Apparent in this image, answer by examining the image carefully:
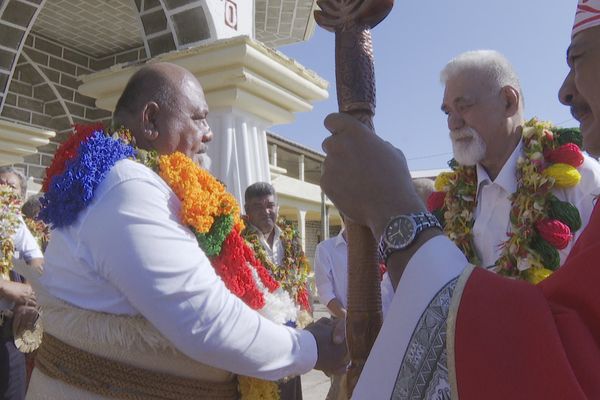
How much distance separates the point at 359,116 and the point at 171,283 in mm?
720

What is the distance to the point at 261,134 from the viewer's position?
3.24 metres

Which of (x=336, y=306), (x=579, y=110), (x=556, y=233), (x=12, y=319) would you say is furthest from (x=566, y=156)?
(x=12, y=319)

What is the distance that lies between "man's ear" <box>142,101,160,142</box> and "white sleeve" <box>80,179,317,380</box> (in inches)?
13.4

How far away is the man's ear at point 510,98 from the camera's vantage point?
2.42 m

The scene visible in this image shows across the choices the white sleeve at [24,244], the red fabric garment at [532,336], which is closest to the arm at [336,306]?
the white sleeve at [24,244]

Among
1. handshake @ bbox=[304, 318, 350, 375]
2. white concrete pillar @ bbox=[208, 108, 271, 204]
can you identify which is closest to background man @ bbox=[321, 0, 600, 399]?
handshake @ bbox=[304, 318, 350, 375]

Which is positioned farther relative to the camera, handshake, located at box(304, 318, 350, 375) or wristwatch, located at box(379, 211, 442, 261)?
handshake, located at box(304, 318, 350, 375)

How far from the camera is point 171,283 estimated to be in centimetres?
143

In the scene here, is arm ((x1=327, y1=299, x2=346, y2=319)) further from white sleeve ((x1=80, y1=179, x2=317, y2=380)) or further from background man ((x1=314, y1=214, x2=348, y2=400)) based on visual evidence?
white sleeve ((x1=80, y1=179, x2=317, y2=380))

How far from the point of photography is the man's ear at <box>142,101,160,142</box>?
186cm

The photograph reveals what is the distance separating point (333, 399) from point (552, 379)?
A: 3.14 m

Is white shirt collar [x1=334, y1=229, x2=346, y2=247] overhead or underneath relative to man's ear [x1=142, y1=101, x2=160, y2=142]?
underneath

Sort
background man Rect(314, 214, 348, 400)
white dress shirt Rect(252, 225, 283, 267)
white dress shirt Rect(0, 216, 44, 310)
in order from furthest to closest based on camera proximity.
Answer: background man Rect(314, 214, 348, 400) → white dress shirt Rect(252, 225, 283, 267) → white dress shirt Rect(0, 216, 44, 310)

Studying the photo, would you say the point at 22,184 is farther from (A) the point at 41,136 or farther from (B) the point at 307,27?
(B) the point at 307,27
